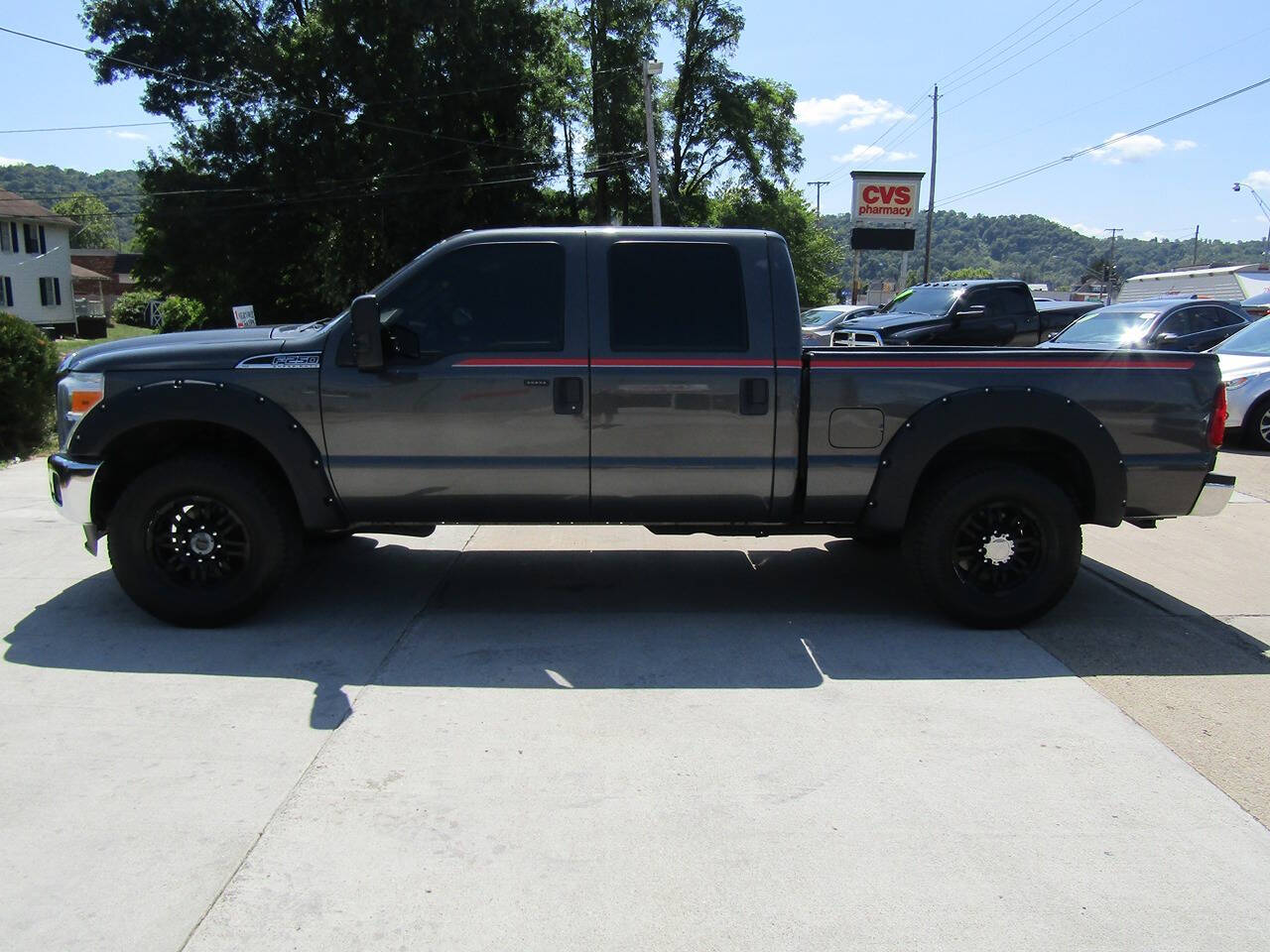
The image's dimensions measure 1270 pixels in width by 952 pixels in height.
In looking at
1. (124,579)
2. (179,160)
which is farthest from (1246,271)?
(179,160)

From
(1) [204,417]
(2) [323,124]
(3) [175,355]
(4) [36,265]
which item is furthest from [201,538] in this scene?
(4) [36,265]

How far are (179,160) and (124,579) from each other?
32608 mm

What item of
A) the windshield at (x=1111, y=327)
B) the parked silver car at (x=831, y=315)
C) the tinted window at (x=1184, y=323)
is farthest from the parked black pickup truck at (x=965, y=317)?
the parked silver car at (x=831, y=315)

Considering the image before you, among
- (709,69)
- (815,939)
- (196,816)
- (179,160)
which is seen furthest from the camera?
(709,69)

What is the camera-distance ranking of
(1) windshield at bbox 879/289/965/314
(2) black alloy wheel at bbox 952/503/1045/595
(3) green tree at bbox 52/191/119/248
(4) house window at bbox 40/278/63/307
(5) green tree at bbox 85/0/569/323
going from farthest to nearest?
(3) green tree at bbox 52/191/119/248 < (4) house window at bbox 40/278/63/307 < (5) green tree at bbox 85/0/569/323 < (1) windshield at bbox 879/289/965/314 < (2) black alloy wheel at bbox 952/503/1045/595

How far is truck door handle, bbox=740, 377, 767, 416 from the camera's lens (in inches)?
198

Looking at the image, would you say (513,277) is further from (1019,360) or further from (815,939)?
(815,939)

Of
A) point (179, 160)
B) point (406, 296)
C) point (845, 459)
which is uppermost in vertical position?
point (179, 160)

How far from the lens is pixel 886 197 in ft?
128

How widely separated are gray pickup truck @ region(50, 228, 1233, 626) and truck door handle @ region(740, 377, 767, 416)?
0.03 feet

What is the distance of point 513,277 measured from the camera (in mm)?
5133

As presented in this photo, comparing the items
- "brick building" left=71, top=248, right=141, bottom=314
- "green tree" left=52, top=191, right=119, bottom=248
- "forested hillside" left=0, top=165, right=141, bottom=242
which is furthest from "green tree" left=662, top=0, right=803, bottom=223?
"forested hillside" left=0, top=165, right=141, bottom=242

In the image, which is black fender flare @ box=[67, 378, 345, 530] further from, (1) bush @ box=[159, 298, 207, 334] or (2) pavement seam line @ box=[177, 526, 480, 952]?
(1) bush @ box=[159, 298, 207, 334]

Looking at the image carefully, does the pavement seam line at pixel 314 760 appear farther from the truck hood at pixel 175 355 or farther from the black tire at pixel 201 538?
the truck hood at pixel 175 355
